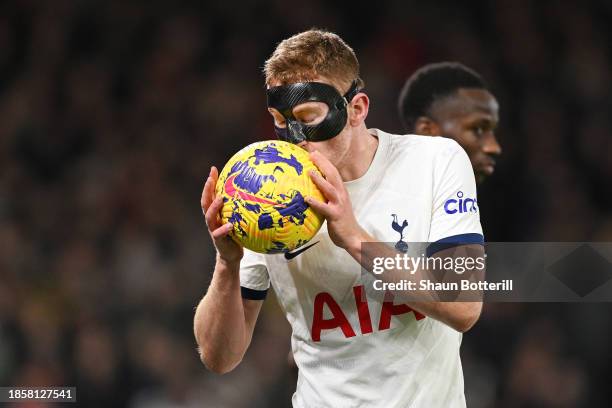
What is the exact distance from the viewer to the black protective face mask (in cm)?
280

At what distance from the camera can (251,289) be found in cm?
314

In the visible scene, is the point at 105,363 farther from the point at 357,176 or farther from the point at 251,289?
the point at 357,176

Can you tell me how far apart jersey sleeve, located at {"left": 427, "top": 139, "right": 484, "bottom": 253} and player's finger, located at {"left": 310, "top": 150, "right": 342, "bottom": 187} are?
1.37ft

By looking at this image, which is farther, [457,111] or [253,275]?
[457,111]

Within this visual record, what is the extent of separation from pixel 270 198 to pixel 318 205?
0.13 m

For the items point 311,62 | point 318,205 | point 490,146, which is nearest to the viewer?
point 318,205

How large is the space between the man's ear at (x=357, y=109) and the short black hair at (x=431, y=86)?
1.38 m

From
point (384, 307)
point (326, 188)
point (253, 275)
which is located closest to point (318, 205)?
point (326, 188)

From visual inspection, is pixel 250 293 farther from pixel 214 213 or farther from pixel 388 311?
pixel 214 213

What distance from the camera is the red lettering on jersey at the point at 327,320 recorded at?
294 cm

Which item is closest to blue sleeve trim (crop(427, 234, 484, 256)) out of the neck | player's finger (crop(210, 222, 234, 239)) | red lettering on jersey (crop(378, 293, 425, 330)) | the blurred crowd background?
red lettering on jersey (crop(378, 293, 425, 330))

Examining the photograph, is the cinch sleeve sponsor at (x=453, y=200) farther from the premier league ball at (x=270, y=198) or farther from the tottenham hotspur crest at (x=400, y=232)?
the premier league ball at (x=270, y=198)

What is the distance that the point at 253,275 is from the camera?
313 cm

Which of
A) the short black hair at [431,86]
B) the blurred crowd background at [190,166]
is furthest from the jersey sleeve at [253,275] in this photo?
the blurred crowd background at [190,166]
